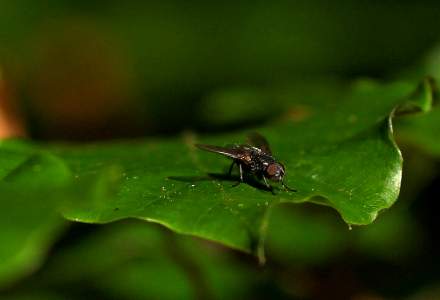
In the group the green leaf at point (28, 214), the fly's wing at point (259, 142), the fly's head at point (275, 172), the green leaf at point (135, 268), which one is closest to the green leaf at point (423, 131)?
the fly's wing at point (259, 142)

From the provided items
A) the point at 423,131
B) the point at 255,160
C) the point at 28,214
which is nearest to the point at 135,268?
the point at 255,160

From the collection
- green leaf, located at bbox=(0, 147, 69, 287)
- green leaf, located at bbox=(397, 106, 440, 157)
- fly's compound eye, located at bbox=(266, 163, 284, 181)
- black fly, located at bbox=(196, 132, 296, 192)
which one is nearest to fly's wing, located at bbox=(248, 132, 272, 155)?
black fly, located at bbox=(196, 132, 296, 192)

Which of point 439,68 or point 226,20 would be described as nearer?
point 439,68

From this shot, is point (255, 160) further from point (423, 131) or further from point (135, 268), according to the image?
point (135, 268)

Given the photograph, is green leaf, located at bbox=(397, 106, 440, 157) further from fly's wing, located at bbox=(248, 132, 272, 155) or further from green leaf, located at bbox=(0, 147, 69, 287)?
green leaf, located at bbox=(0, 147, 69, 287)

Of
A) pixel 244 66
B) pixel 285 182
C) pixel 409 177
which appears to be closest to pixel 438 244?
pixel 409 177

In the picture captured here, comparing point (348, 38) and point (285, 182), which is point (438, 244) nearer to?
point (285, 182)
